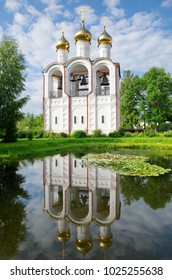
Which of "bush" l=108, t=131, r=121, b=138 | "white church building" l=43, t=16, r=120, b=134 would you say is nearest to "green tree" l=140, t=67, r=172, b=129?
"white church building" l=43, t=16, r=120, b=134

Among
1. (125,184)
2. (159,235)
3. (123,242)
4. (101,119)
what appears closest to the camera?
(123,242)

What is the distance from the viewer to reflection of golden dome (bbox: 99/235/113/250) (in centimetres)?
397

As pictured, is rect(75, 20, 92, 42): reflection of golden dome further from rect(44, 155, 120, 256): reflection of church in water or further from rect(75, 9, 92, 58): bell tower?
rect(44, 155, 120, 256): reflection of church in water

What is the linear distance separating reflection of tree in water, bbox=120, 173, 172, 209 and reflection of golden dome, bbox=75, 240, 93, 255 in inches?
94.9

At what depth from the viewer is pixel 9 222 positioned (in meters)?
4.89

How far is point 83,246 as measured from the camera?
400 centimetres

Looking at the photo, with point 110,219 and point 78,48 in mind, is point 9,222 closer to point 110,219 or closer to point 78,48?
point 110,219

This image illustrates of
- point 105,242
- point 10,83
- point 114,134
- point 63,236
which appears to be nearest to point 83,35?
point 114,134

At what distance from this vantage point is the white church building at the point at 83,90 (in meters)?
29.4

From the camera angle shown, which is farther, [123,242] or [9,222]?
[9,222]

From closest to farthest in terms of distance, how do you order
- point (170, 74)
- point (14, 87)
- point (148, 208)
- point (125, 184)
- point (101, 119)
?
point (148, 208)
point (125, 184)
point (14, 87)
point (101, 119)
point (170, 74)

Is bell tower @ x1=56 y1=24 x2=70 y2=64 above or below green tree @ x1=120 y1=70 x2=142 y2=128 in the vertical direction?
above
